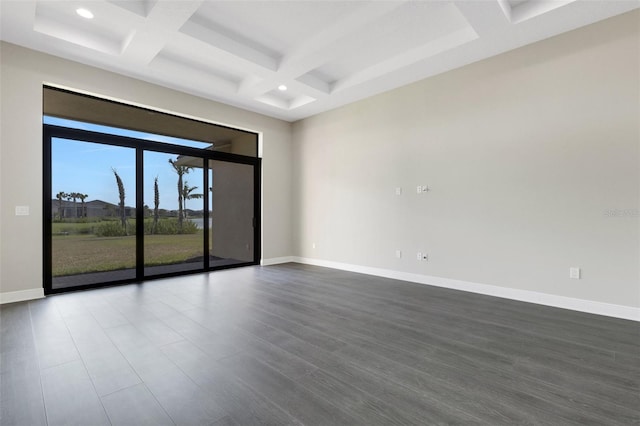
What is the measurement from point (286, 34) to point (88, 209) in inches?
145

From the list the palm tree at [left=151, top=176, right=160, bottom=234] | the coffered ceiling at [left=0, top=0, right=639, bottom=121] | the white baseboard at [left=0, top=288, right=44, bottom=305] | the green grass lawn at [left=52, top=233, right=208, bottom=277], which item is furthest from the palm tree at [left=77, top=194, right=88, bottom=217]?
the coffered ceiling at [left=0, top=0, right=639, bottom=121]

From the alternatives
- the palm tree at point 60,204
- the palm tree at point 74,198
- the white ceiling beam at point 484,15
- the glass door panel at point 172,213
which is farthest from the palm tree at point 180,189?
the white ceiling beam at point 484,15

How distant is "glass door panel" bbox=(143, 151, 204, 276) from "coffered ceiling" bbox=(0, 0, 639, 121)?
1.33 meters

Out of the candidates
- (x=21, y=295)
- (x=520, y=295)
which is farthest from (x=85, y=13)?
(x=520, y=295)

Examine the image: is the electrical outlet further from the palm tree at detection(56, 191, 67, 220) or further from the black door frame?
the palm tree at detection(56, 191, 67, 220)

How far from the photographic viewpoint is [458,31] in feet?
11.8

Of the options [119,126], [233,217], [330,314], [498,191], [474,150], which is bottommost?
[330,314]

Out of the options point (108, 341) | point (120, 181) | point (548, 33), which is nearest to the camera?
point (108, 341)

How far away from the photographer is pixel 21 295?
3.64m

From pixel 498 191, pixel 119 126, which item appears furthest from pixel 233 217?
pixel 498 191

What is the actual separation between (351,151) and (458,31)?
2.55 meters

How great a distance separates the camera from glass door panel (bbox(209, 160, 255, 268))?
5598mm

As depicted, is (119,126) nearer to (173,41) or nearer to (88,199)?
(88,199)

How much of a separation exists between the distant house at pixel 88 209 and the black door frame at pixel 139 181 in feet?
0.23
